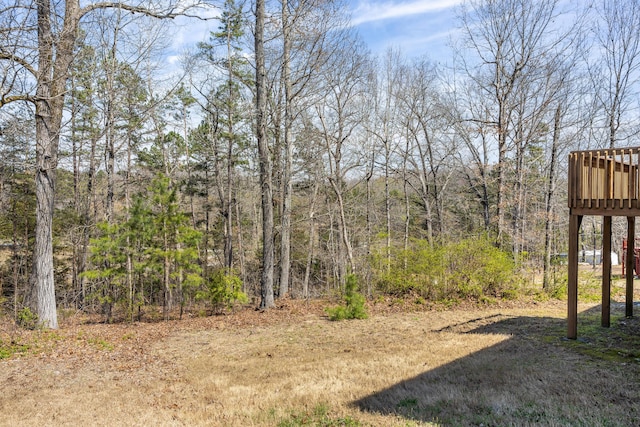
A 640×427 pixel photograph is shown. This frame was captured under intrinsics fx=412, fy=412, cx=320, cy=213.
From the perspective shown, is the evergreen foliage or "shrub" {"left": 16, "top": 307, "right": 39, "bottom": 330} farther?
the evergreen foliage

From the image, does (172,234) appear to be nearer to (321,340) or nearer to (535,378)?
(321,340)

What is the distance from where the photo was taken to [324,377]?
544cm

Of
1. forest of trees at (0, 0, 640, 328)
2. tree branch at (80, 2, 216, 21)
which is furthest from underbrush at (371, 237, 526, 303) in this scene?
tree branch at (80, 2, 216, 21)

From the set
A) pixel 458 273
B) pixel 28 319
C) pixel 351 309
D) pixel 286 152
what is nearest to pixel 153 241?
pixel 28 319

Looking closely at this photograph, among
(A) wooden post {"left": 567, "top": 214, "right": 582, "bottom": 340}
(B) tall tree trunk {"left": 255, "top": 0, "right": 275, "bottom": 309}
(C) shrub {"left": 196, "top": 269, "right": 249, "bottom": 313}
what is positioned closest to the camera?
(A) wooden post {"left": 567, "top": 214, "right": 582, "bottom": 340}

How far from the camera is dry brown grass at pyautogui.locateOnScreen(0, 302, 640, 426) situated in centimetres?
418

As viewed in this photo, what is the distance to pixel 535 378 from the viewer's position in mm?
4949

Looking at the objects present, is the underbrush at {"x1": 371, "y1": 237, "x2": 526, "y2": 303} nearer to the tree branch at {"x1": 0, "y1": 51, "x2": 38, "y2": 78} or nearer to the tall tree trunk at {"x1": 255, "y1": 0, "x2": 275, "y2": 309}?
the tall tree trunk at {"x1": 255, "y1": 0, "x2": 275, "y2": 309}

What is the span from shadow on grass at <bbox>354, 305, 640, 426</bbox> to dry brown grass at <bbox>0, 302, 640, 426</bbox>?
0.7 inches

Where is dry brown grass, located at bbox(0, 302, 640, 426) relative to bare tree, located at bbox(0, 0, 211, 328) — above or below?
below

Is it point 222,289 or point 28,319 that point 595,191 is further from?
point 28,319

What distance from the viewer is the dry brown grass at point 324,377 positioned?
4.18 meters

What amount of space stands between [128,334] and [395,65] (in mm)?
16614

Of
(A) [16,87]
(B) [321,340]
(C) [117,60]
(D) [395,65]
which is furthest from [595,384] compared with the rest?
(D) [395,65]
